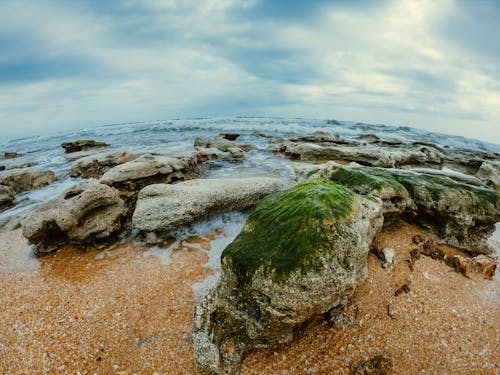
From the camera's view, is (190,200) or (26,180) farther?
(26,180)

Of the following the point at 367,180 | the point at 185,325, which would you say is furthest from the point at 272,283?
the point at 367,180

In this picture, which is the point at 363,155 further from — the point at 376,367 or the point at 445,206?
the point at 376,367

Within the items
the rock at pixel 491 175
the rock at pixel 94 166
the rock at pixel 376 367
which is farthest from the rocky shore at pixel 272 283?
the rock at pixel 491 175

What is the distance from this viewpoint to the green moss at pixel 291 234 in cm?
354

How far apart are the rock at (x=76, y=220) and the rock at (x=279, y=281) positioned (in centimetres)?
387

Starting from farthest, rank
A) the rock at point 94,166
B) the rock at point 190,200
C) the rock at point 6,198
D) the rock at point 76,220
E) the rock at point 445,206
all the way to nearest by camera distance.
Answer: the rock at point 94,166 → the rock at point 6,198 → the rock at point 190,200 → the rock at point 76,220 → the rock at point 445,206

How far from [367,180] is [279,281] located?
4.13 metres

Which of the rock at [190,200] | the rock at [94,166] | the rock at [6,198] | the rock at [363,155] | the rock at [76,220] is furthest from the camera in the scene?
the rock at [363,155]

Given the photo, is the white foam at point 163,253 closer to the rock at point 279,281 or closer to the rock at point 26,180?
the rock at point 279,281

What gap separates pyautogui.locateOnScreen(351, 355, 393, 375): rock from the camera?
3355mm

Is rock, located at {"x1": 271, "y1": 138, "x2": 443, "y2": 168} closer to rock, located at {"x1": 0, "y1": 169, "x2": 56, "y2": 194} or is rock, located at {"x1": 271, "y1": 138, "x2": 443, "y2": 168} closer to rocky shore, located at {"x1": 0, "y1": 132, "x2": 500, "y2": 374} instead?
rocky shore, located at {"x1": 0, "y1": 132, "x2": 500, "y2": 374}

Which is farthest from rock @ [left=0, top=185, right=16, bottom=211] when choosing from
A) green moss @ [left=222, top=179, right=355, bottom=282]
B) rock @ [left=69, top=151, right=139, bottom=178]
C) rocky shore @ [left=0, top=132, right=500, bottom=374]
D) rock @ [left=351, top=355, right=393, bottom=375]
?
rock @ [left=351, top=355, right=393, bottom=375]

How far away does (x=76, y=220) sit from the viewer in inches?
249

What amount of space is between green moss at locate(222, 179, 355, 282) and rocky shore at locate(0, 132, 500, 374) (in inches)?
0.8
